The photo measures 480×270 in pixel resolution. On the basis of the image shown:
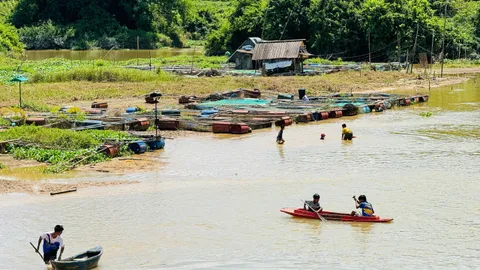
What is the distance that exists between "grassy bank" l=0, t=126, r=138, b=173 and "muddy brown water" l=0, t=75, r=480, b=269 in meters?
1.64

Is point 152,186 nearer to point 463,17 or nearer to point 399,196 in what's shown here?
point 399,196

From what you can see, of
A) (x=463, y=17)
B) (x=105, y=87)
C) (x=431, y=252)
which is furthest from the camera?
(x=463, y=17)

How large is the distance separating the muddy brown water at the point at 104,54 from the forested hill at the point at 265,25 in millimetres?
2791

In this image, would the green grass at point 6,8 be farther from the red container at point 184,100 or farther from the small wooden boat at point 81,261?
the small wooden boat at point 81,261

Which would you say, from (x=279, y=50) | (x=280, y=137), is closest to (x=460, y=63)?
(x=279, y=50)

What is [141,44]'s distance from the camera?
86125mm

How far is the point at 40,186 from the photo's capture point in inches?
850

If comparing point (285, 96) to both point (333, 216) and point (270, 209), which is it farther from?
point (333, 216)

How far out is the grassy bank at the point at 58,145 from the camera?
79.9 ft

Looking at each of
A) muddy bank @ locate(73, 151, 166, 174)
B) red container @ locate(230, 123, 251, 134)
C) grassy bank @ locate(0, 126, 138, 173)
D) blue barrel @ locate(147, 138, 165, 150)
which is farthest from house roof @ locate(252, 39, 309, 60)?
muddy bank @ locate(73, 151, 166, 174)

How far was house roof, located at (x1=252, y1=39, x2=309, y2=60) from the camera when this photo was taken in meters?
52.1

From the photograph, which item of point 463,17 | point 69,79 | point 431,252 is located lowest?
point 431,252

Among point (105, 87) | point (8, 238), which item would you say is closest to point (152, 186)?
point (8, 238)

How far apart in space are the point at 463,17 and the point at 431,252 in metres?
59.9
